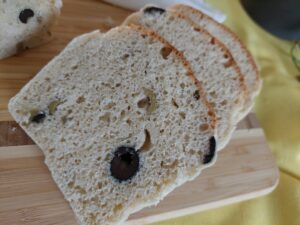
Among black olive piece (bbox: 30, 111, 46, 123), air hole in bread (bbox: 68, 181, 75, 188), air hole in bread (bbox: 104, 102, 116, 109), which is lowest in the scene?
air hole in bread (bbox: 68, 181, 75, 188)

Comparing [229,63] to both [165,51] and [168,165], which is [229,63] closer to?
[165,51]

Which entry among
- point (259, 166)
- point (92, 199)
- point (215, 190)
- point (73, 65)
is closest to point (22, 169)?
point (92, 199)

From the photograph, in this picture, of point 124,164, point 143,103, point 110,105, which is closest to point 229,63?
point 143,103

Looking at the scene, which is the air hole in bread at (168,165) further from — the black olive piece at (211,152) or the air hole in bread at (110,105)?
the air hole in bread at (110,105)

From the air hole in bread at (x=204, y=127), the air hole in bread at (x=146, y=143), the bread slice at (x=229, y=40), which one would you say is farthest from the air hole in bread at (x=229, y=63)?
the air hole in bread at (x=146, y=143)

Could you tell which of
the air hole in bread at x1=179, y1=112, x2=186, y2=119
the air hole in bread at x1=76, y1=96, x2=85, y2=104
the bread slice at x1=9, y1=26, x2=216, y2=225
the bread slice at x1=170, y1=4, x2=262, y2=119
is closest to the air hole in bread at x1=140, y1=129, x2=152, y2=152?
the bread slice at x1=9, y1=26, x2=216, y2=225

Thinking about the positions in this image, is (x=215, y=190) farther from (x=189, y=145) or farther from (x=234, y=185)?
(x=189, y=145)

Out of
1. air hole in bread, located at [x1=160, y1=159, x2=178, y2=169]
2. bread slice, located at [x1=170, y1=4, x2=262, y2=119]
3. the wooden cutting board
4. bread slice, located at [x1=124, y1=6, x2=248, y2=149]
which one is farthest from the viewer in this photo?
bread slice, located at [x1=170, y1=4, x2=262, y2=119]

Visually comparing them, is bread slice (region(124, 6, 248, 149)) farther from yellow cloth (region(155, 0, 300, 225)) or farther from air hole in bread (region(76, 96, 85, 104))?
air hole in bread (region(76, 96, 85, 104))
